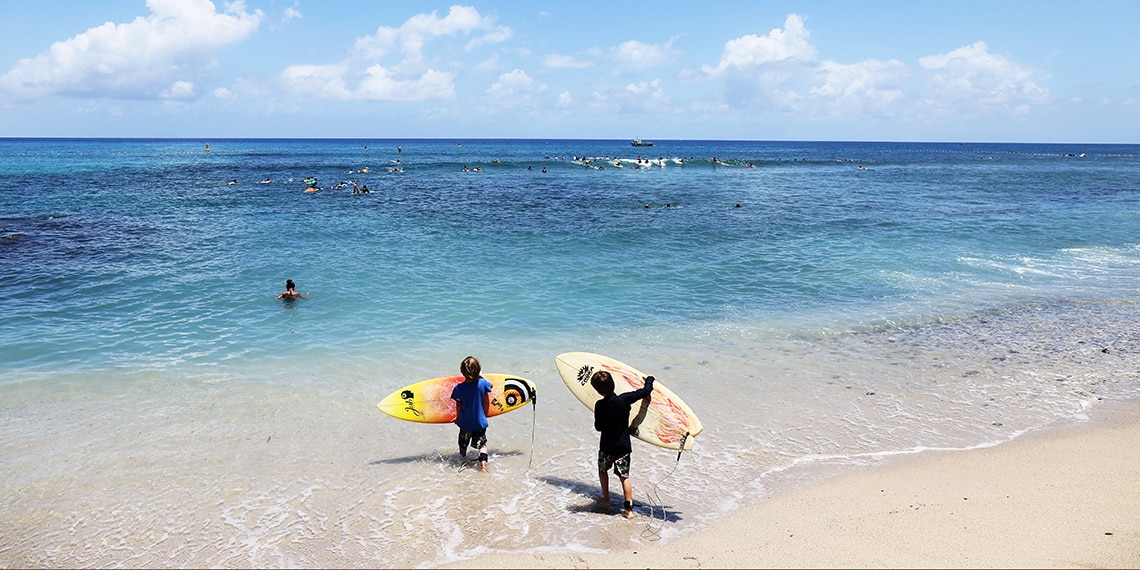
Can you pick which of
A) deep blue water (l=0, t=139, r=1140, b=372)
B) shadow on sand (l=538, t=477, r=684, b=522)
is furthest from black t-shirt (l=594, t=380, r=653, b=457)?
deep blue water (l=0, t=139, r=1140, b=372)

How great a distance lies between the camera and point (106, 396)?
34.8 ft

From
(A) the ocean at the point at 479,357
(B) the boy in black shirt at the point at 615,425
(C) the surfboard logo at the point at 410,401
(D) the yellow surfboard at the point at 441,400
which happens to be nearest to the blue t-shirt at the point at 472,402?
(D) the yellow surfboard at the point at 441,400

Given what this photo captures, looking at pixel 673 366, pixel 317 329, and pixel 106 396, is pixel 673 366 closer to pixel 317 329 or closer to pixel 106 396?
pixel 317 329

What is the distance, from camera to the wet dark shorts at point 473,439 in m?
8.29

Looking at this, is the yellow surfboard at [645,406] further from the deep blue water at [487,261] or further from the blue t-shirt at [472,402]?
the deep blue water at [487,261]

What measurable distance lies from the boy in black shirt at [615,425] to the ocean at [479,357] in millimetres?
531

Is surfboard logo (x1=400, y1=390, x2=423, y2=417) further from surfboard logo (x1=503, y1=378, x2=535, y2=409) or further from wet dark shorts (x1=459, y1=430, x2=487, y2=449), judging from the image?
surfboard logo (x1=503, y1=378, x2=535, y2=409)

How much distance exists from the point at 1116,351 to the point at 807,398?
7.20m

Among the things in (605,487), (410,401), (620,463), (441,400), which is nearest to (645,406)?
(620,463)

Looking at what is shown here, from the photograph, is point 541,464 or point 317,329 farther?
point 317,329

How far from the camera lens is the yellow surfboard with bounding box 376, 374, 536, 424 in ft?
29.0

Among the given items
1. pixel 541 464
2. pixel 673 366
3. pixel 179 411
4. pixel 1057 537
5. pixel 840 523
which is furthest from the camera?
pixel 673 366

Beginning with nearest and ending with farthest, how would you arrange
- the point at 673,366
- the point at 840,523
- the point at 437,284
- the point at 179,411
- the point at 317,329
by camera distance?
the point at 840,523, the point at 179,411, the point at 673,366, the point at 317,329, the point at 437,284

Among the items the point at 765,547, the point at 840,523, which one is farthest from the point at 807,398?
the point at 765,547
